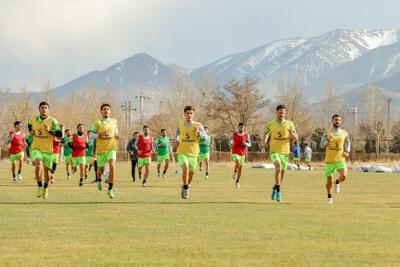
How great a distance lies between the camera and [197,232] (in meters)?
12.4

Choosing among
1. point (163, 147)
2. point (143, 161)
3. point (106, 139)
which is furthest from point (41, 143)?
point (163, 147)

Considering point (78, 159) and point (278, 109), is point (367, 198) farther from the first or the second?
point (78, 159)

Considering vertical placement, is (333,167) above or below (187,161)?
below

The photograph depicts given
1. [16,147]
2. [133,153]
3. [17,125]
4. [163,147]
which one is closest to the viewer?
[17,125]

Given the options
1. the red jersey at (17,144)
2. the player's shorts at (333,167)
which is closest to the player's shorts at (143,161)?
the red jersey at (17,144)

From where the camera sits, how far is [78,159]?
95.9 feet

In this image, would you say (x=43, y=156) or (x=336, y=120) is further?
(x=43, y=156)

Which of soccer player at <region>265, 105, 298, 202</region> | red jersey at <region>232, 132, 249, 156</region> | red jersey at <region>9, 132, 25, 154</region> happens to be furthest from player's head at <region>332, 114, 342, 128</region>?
red jersey at <region>9, 132, 25, 154</region>

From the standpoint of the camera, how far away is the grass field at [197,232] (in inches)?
381

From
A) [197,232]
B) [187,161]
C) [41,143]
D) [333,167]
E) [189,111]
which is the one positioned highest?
[189,111]

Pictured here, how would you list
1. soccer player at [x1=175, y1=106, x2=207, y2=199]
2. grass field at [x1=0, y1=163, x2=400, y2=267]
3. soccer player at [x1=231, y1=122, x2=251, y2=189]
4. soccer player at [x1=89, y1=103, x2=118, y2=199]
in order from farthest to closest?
1. soccer player at [x1=231, y1=122, x2=251, y2=189]
2. soccer player at [x1=175, y1=106, x2=207, y2=199]
3. soccer player at [x1=89, y1=103, x2=118, y2=199]
4. grass field at [x1=0, y1=163, x2=400, y2=267]

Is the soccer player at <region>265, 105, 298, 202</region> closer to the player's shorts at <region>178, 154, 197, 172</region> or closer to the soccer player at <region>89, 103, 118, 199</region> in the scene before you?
the player's shorts at <region>178, 154, 197, 172</region>

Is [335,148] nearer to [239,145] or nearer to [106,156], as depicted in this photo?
[106,156]

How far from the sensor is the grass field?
9.68 m
